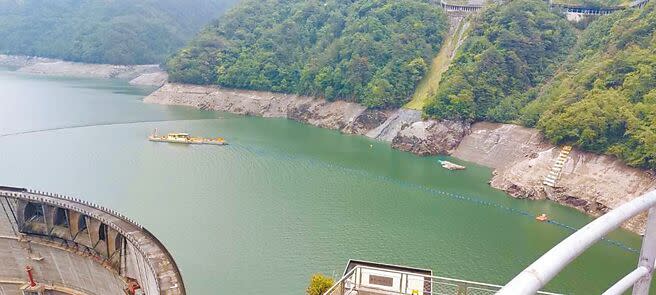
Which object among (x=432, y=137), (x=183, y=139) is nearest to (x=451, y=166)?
(x=432, y=137)

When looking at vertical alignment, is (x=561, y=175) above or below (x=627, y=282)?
above

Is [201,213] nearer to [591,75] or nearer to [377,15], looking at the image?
[591,75]

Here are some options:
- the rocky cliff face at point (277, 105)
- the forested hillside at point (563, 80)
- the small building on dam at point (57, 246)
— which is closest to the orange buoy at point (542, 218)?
the forested hillside at point (563, 80)

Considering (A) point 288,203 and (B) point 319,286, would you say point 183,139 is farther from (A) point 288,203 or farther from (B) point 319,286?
(B) point 319,286

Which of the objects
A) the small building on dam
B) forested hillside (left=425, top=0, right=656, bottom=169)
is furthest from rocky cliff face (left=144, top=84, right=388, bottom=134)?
the small building on dam

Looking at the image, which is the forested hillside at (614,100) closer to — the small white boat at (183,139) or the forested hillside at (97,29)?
the small white boat at (183,139)

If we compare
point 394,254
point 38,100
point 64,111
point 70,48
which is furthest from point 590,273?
point 70,48
